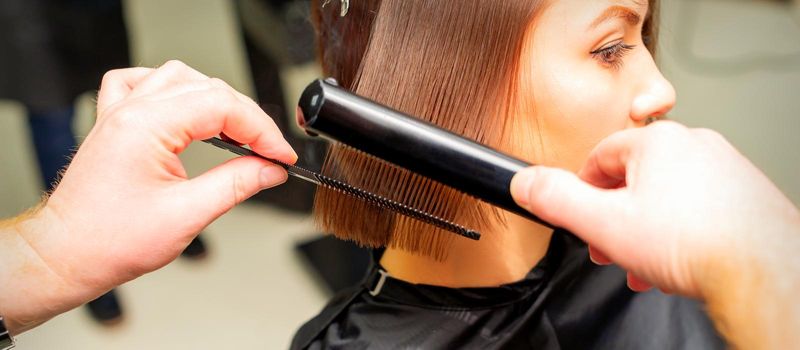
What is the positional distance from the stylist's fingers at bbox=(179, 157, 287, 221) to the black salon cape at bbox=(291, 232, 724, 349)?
1.05 feet

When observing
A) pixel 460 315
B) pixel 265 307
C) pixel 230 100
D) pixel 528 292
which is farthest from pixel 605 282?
pixel 265 307

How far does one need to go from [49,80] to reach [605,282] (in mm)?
1330

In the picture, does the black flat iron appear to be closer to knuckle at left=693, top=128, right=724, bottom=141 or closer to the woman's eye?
knuckle at left=693, top=128, right=724, bottom=141

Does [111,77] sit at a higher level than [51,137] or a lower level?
higher

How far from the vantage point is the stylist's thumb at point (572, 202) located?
0.60 m

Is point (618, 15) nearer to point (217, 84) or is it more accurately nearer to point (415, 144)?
point (415, 144)

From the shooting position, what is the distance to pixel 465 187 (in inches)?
26.9

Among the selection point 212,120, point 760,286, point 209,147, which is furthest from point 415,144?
point 209,147

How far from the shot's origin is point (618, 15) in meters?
0.85

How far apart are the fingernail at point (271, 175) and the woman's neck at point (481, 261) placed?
292 millimetres

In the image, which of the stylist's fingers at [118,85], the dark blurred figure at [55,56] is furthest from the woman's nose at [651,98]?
the dark blurred figure at [55,56]

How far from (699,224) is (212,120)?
0.46 m

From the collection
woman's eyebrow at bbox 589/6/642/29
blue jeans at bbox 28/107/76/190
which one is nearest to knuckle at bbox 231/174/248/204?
woman's eyebrow at bbox 589/6/642/29

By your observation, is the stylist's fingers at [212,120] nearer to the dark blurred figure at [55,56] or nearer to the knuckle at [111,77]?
the knuckle at [111,77]
